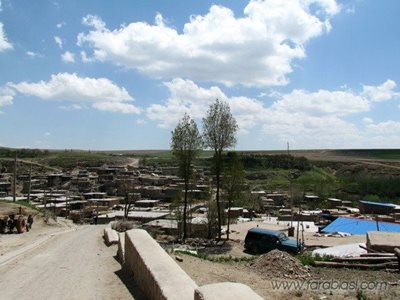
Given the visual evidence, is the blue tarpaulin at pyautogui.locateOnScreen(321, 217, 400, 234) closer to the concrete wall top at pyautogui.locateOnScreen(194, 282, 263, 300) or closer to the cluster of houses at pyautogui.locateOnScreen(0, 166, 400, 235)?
the cluster of houses at pyautogui.locateOnScreen(0, 166, 400, 235)

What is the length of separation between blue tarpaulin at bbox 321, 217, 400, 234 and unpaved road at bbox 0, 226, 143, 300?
79.5 feet

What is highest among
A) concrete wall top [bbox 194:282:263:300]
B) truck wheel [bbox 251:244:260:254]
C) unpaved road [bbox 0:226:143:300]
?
concrete wall top [bbox 194:282:263:300]

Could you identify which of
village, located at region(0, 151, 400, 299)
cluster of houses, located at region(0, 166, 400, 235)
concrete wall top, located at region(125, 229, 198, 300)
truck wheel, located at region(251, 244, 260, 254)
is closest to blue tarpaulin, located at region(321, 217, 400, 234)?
village, located at region(0, 151, 400, 299)

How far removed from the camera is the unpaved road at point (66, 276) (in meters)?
10.4

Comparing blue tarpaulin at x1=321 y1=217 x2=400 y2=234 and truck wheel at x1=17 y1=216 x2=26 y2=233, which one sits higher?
truck wheel at x1=17 y1=216 x2=26 y2=233

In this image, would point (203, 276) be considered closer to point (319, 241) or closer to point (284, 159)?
point (319, 241)

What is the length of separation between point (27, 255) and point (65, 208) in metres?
52.0

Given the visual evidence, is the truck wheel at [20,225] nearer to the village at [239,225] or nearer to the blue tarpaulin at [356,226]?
the village at [239,225]

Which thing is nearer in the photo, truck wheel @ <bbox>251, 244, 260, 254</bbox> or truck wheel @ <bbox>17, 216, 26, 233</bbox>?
truck wheel @ <bbox>251, 244, 260, 254</bbox>

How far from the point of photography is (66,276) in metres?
12.5

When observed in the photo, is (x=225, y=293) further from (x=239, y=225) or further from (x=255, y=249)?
(x=239, y=225)

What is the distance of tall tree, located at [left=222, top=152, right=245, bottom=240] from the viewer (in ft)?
101

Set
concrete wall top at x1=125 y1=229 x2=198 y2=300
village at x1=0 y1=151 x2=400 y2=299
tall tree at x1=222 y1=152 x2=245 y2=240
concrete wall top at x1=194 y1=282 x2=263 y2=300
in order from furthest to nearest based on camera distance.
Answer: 1. tall tree at x1=222 y1=152 x2=245 y2=240
2. village at x1=0 y1=151 x2=400 y2=299
3. concrete wall top at x1=125 y1=229 x2=198 y2=300
4. concrete wall top at x1=194 y1=282 x2=263 y2=300

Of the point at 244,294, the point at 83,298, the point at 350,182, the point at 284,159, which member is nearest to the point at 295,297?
the point at 244,294
